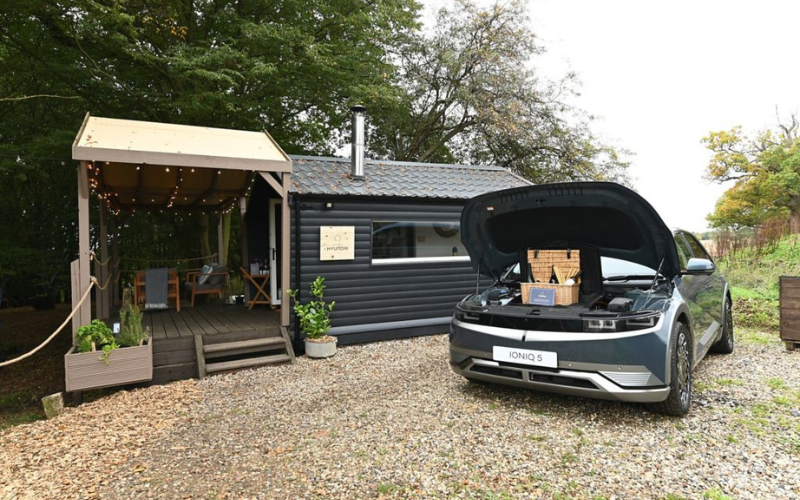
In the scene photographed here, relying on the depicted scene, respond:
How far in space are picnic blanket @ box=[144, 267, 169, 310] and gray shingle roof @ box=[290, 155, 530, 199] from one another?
3125 millimetres

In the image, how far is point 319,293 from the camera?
22.1 ft

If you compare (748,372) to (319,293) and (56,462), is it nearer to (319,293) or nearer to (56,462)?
(319,293)

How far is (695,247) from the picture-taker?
5.32m

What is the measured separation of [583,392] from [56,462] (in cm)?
408

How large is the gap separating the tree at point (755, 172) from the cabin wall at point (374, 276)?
21.0 metres

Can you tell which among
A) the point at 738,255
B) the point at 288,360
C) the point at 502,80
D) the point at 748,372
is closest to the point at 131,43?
the point at 288,360

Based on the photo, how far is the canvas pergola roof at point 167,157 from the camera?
5.42 meters

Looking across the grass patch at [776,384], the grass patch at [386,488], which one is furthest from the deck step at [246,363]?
the grass patch at [776,384]

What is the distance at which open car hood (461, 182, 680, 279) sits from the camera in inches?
147

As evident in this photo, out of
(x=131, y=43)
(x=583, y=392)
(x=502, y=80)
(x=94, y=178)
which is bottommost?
(x=583, y=392)

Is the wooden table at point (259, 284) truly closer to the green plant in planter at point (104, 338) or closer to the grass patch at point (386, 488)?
the green plant in planter at point (104, 338)

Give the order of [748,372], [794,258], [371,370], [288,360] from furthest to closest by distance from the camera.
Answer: [794,258]
[288,360]
[371,370]
[748,372]

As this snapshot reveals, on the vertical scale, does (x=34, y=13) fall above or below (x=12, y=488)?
above

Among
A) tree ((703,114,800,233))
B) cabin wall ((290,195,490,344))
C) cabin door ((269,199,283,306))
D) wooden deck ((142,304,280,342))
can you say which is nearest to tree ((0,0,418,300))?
cabin door ((269,199,283,306))
